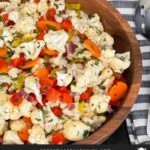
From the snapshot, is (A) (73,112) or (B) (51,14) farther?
(B) (51,14)

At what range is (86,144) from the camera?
112 cm

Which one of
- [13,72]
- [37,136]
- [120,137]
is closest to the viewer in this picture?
[37,136]

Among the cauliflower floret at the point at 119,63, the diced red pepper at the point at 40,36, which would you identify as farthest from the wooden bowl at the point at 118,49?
the diced red pepper at the point at 40,36

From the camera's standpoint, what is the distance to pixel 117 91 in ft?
4.31

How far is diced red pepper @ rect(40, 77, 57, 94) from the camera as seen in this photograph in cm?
124

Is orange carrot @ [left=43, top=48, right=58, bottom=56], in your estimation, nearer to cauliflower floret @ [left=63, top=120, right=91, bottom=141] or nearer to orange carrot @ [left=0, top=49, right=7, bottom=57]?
orange carrot @ [left=0, top=49, right=7, bottom=57]

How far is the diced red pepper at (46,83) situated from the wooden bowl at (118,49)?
19 centimetres

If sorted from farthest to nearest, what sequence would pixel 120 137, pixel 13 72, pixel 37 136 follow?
pixel 120 137, pixel 13 72, pixel 37 136

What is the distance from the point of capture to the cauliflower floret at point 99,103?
1.25 m

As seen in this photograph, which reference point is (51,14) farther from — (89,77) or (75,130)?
(75,130)

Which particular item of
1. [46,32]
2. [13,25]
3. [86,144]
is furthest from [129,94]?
[13,25]

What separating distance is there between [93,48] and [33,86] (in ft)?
0.81

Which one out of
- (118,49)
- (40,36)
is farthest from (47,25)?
(118,49)

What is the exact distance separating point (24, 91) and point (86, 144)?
25cm
